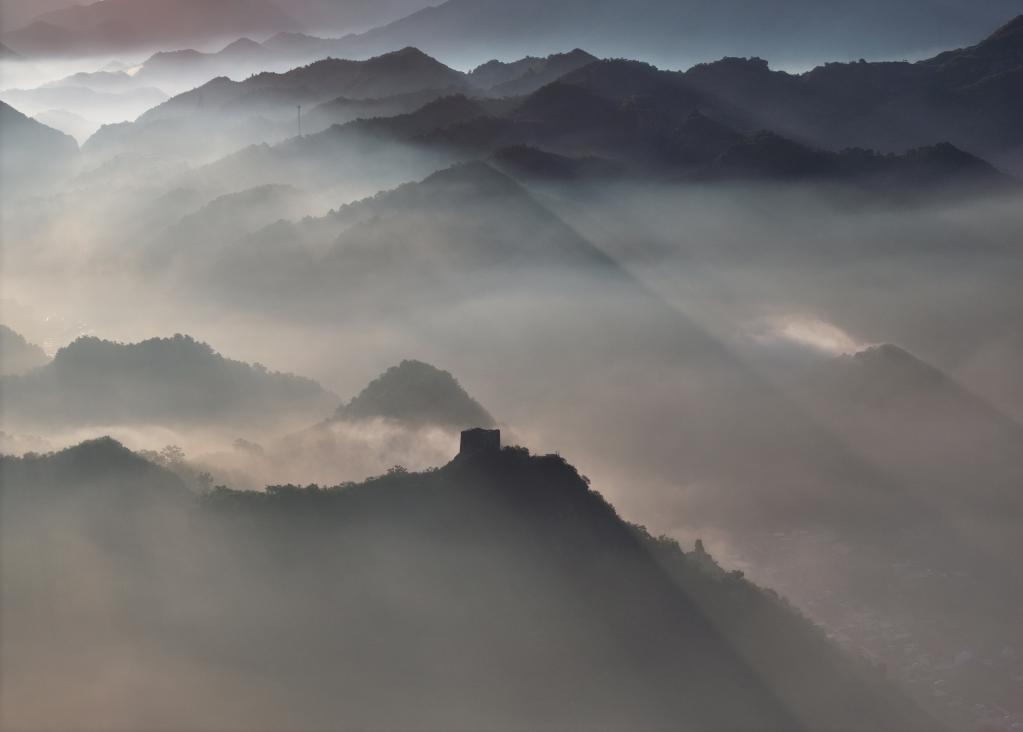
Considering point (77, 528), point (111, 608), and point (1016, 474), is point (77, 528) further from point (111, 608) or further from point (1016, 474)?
point (1016, 474)

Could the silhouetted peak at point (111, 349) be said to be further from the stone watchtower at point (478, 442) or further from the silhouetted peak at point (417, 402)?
the stone watchtower at point (478, 442)

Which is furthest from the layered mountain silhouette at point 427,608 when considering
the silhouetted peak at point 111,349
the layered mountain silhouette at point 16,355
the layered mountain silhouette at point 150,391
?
the layered mountain silhouette at point 16,355

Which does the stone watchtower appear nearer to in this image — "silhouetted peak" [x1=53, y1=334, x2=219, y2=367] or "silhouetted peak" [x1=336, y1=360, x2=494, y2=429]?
"silhouetted peak" [x1=336, y1=360, x2=494, y2=429]

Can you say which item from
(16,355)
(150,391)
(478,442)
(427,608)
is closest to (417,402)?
(150,391)

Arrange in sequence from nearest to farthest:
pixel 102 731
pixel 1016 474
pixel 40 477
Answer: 1. pixel 102 731
2. pixel 40 477
3. pixel 1016 474

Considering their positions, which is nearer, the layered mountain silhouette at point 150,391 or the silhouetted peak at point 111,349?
the layered mountain silhouette at point 150,391

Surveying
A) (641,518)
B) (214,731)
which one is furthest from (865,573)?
(214,731)
